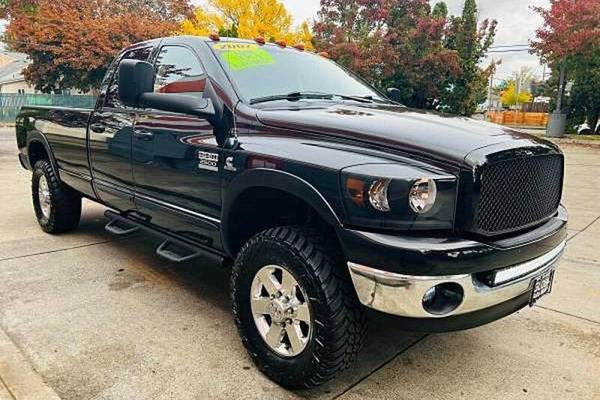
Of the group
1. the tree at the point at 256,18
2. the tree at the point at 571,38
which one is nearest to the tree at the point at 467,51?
the tree at the point at 571,38

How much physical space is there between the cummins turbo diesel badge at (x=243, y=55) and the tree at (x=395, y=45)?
17671mm

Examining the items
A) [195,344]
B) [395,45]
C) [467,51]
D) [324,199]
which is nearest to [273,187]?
[324,199]

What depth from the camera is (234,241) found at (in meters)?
3.04

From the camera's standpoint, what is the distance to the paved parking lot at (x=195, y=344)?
2.57 metres

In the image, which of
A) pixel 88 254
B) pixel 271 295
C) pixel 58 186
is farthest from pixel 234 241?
pixel 58 186

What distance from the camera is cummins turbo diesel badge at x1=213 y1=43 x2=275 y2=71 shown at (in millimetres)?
3295

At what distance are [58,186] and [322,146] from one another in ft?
12.0

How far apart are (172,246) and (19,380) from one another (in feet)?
4.81

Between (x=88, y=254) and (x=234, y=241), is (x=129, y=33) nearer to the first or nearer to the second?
Result: (x=88, y=254)

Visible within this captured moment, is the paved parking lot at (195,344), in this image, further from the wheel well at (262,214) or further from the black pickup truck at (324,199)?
the wheel well at (262,214)

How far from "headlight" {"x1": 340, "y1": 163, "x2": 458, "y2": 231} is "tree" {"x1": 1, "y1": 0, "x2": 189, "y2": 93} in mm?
28634

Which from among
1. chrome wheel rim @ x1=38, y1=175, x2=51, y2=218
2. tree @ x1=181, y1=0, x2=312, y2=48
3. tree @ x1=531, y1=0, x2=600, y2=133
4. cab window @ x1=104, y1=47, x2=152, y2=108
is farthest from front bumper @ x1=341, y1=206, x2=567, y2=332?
tree @ x1=181, y1=0, x2=312, y2=48

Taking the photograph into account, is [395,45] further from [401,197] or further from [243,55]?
[401,197]

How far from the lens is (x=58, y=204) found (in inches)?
201
